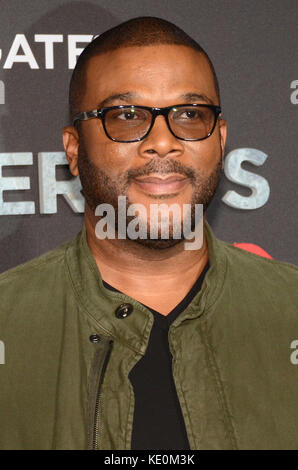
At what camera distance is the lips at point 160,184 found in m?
1.19

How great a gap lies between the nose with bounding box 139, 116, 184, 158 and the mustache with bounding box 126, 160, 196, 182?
0.02 meters

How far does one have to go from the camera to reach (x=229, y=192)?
175 centimetres

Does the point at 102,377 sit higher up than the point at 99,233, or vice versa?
the point at 99,233

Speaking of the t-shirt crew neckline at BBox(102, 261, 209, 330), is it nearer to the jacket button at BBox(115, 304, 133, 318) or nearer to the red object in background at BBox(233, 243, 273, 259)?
the jacket button at BBox(115, 304, 133, 318)

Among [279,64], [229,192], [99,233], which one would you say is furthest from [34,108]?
[279,64]

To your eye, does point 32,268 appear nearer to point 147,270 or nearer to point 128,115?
point 147,270

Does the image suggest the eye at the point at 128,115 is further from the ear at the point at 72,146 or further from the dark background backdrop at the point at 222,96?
the dark background backdrop at the point at 222,96

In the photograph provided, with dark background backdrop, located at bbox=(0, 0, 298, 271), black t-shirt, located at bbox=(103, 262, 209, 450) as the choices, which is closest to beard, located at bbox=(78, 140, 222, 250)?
black t-shirt, located at bbox=(103, 262, 209, 450)

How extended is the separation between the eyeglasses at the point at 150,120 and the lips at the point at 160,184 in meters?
0.09

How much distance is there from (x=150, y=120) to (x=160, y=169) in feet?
0.36

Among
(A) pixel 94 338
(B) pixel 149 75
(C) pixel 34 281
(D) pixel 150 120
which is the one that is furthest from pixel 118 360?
(B) pixel 149 75

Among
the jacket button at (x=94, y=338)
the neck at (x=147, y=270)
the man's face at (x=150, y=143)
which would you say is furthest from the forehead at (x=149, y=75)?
the jacket button at (x=94, y=338)
